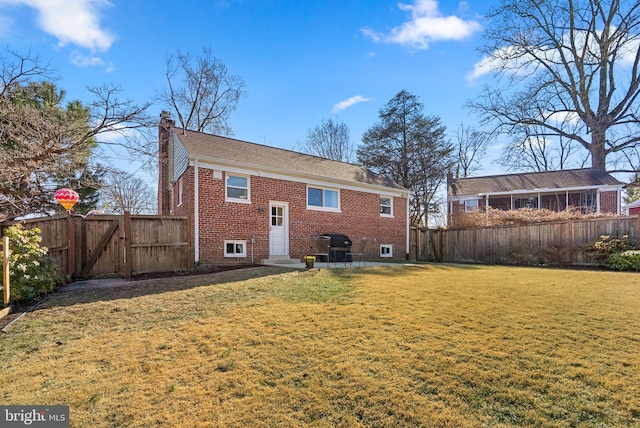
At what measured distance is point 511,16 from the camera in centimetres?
2177

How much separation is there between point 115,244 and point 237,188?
4171 millimetres

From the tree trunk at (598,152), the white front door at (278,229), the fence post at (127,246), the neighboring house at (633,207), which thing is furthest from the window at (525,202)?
the fence post at (127,246)

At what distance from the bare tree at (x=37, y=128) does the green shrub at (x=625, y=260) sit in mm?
16501

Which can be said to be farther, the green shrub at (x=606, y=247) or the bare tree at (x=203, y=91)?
the bare tree at (x=203, y=91)

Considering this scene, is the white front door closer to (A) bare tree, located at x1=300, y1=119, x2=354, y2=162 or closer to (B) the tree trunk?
(A) bare tree, located at x1=300, y1=119, x2=354, y2=162

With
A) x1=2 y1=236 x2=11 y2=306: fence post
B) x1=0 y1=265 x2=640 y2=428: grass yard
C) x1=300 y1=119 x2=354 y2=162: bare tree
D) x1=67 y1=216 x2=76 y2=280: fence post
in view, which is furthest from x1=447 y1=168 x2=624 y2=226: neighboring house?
x1=2 y1=236 x2=11 y2=306: fence post

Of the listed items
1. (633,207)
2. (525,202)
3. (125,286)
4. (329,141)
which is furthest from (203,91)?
(633,207)

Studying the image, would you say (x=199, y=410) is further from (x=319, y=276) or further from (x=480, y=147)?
(x=480, y=147)

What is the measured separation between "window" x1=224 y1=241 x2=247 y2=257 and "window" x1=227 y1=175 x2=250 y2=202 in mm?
1537

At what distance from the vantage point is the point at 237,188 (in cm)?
1155

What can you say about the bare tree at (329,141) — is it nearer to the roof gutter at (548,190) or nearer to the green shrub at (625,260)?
the roof gutter at (548,190)

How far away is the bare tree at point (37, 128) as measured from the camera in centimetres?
876

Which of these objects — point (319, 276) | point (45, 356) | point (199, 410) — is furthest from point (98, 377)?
point (319, 276)

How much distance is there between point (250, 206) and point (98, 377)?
8.77 meters
